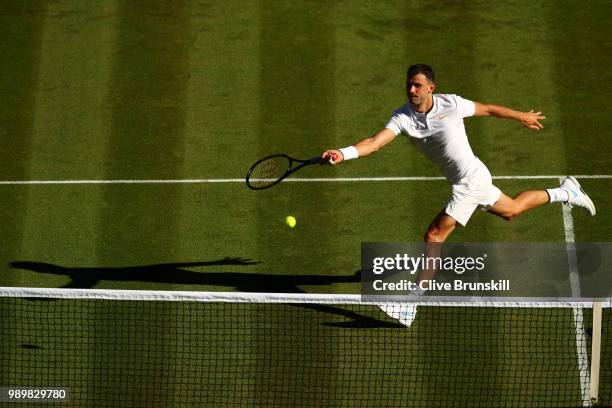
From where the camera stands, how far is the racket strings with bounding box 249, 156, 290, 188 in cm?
1313

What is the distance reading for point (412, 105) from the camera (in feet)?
38.7

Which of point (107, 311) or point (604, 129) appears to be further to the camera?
point (604, 129)

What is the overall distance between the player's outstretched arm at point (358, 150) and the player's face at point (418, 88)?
44cm

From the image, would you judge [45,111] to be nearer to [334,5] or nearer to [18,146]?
[18,146]

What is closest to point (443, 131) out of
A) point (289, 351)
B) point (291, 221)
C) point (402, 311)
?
point (402, 311)

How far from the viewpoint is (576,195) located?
13156 mm

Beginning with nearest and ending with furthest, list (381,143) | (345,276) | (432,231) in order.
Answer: (381,143) → (432,231) → (345,276)

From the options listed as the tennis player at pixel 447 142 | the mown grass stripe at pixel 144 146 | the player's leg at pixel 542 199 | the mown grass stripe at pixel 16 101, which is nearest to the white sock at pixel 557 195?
the player's leg at pixel 542 199

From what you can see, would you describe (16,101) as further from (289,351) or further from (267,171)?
(289,351)

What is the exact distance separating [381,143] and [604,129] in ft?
15.7

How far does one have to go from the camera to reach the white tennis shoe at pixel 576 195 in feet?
43.1

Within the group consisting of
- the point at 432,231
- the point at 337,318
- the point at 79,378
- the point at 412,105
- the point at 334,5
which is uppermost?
the point at 334,5

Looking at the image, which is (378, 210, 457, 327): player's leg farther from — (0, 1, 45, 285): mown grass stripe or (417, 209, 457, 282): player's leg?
(0, 1, 45, 285): mown grass stripe

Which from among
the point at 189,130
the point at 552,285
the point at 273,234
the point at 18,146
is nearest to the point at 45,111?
the point at 18,146
